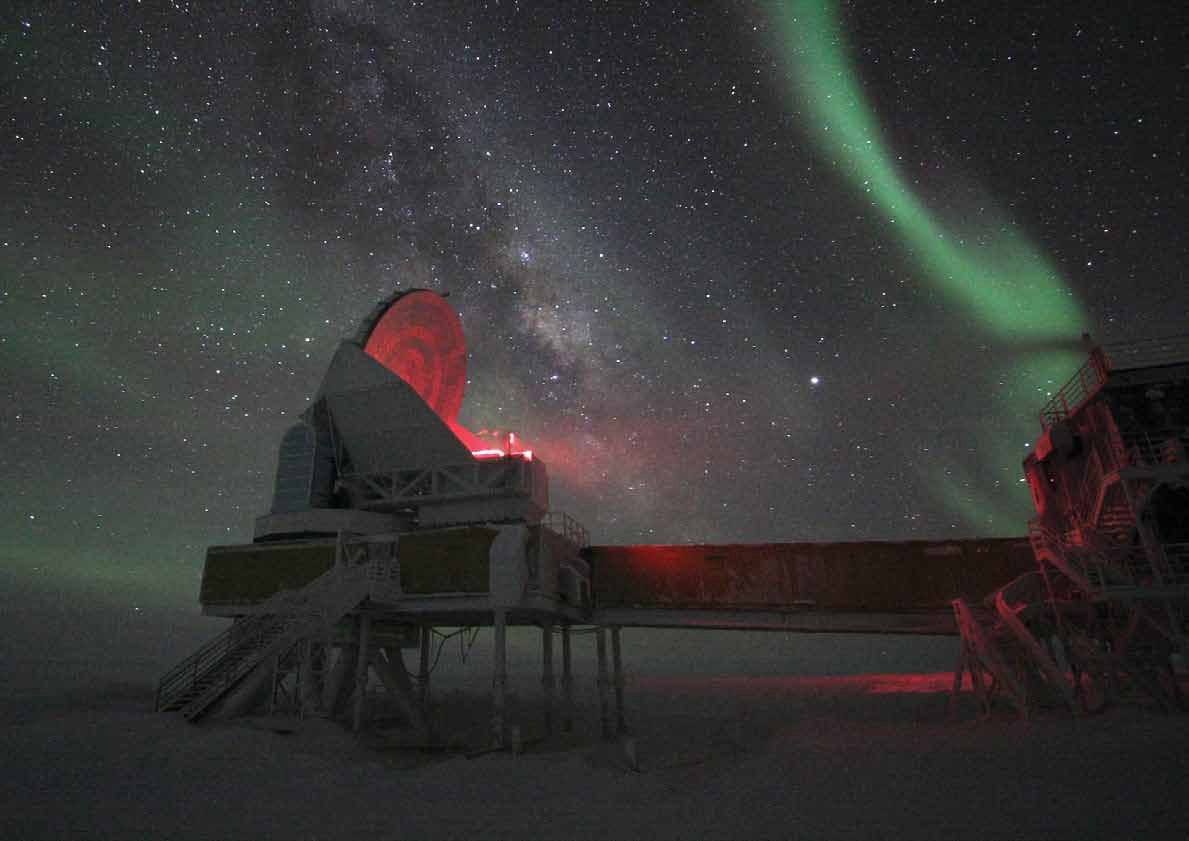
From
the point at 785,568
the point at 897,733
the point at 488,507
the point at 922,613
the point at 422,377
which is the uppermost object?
the point at 422,377

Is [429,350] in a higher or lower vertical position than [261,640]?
higher

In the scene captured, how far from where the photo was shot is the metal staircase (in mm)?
20047

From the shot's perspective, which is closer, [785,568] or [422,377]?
[785,568]

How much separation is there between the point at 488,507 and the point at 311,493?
764cm

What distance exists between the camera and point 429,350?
102 ft

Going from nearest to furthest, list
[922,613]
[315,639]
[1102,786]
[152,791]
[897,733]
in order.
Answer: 1. [1102,786]
2. [152,791]
3. [897,733]
4. [315,639]
5. [922,613]

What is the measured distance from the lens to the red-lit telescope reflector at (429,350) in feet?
91.2

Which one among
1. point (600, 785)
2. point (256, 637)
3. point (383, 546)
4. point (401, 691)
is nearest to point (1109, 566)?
point (600, 785)

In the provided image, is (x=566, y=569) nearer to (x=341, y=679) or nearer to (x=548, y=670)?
(x=548, y=670)

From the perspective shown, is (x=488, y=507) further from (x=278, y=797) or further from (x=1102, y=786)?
(x=1102, y=786)

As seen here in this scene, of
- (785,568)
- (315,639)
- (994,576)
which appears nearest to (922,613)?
(994,576)

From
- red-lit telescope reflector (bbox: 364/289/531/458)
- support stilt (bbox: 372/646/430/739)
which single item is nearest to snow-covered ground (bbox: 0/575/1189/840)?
support stilt (bbox: 372/646/430/739)

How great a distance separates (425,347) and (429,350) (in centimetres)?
33

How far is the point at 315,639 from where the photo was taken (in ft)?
67.4
